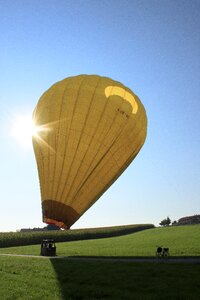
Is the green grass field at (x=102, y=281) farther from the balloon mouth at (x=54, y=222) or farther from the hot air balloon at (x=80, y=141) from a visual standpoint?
the hot air balloon at (x=80, y=141)

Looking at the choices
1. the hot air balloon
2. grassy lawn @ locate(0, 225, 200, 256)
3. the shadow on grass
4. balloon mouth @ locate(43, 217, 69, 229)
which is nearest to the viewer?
the shadow on grass

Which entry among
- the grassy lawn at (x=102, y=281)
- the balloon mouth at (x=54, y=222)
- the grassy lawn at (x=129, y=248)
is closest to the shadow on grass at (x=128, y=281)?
the grassy lawn at (x=102, y=281)

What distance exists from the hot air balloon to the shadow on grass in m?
5.46

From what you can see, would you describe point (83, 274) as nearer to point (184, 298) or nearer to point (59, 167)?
point (184, 298)

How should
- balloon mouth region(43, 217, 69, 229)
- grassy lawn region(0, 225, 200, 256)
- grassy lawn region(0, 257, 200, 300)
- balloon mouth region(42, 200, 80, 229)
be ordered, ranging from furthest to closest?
1. grassy lawn region(0, 225, 200, 256)
2. balloon mouth region(43, 217, 69, 229)
3. balloon mouth region(42, 200, 80, 229)
4. grassy lawn region(0, 257, 200, 300)

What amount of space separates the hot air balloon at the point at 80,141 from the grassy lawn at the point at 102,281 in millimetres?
5143

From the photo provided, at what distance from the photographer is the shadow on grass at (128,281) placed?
15102mm

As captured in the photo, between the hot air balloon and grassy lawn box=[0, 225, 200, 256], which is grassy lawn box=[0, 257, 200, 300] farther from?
grassy lawn box=[0, 225, 200, 256]

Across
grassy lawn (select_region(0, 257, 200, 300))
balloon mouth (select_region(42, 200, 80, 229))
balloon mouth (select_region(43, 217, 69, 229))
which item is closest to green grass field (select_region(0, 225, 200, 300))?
grassy lawn (select_region(0, 257, 200, 300))

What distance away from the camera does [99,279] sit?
59.2 feet

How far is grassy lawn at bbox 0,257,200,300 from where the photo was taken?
15.2 metres

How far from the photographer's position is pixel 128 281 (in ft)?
56.6

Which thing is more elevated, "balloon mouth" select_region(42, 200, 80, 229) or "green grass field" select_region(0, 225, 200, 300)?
"balloon mouth" select_region(42, 200, 80, 229)

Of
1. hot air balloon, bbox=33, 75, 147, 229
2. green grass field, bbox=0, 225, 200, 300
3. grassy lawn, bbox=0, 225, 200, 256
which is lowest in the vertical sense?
green grass field, bbox=0, 225, 200, 300
